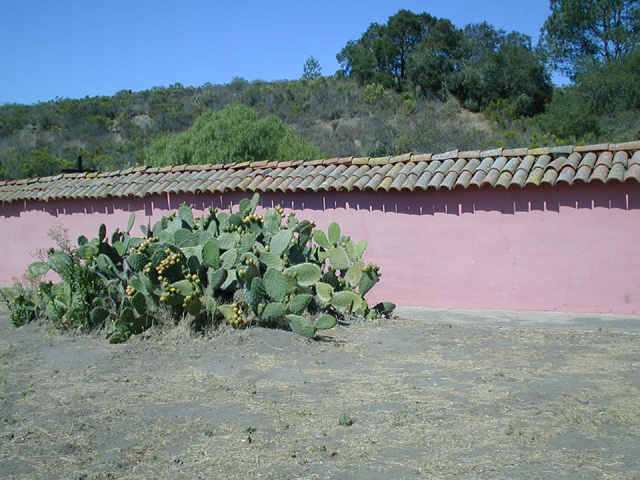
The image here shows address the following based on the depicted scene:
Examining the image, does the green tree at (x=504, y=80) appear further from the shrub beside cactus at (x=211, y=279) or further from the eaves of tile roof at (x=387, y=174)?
the shrub beside cactus at (x=211, y=279)

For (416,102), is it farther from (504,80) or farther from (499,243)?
(499,243)

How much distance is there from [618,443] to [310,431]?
7.53ft

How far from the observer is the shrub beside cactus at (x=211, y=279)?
8.41 metres

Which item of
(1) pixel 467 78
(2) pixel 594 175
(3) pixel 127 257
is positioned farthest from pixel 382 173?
(1) pixel 467 78

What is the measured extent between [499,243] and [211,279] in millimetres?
4916

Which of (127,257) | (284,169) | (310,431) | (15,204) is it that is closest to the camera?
(310,431)

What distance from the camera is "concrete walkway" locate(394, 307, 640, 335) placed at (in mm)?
9359

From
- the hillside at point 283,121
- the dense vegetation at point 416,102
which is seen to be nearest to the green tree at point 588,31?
the dense vegetation at point 416,102

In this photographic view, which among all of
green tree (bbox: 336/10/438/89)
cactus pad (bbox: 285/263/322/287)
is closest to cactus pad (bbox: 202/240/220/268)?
cactus pad (bbox: 285/263/322/287)

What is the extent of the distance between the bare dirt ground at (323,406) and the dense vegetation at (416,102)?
53.8 feet

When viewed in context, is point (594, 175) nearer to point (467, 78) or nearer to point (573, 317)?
point (573, 317)

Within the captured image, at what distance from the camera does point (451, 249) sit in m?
11.4

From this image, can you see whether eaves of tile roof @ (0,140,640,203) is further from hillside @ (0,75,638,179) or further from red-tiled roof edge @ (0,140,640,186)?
hillside @ (0,75,638,179)

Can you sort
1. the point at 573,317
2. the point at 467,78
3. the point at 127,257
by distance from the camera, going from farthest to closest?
the point at 467,78 < the point at 573,317 < the point at 127,257
